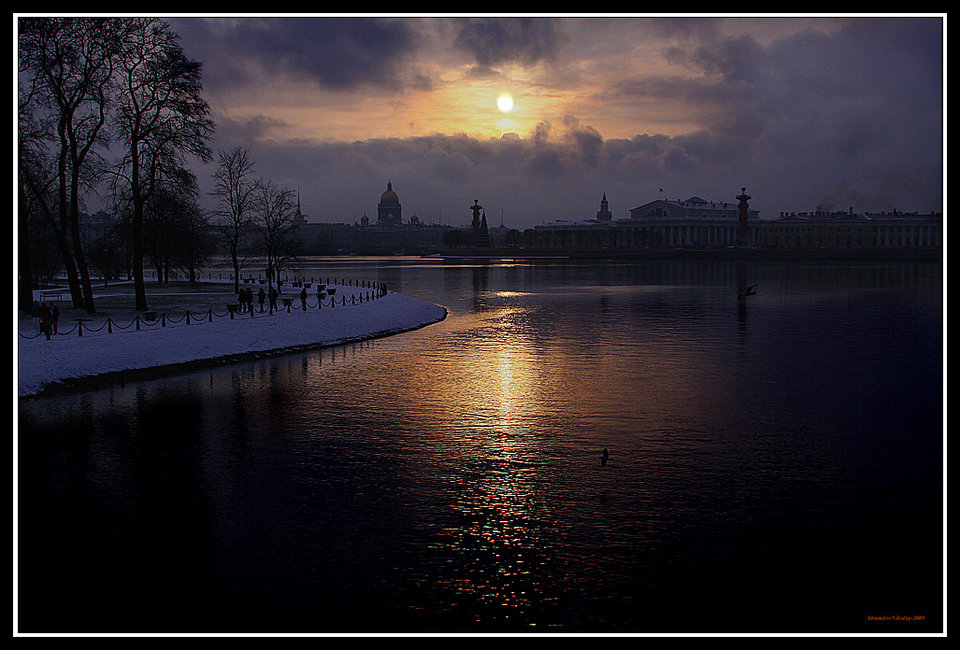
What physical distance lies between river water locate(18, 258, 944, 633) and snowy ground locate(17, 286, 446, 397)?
219 cm

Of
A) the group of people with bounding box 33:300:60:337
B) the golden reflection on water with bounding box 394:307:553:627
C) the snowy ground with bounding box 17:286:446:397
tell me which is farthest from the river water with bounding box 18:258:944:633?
the group of people with bounding box 33:300:60:337

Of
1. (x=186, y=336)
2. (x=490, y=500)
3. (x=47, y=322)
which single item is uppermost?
(x=47, y=322)

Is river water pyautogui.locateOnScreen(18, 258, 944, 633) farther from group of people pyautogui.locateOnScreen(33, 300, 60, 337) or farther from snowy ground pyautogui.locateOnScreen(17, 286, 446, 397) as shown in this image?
group of people pyautogui.locateOnScreen(33, 300, 60, 337)

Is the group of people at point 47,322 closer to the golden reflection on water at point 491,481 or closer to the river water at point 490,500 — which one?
the river water at point 490,500

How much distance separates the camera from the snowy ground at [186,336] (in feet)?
88.6

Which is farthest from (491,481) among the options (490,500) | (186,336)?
(186,336)

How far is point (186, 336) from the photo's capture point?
3359 centimetres

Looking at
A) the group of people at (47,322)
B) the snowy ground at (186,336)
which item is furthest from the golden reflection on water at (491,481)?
the group of people at (47,322)

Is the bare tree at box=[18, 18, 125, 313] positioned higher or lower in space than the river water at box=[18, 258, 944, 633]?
higher

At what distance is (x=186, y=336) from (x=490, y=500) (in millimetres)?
22927

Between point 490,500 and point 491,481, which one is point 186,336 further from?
point 490,500

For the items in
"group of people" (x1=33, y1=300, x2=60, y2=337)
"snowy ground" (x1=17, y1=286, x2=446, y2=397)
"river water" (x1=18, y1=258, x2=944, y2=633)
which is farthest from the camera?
"group of people" (x1=33, y1=300, x2=60, y2=337)

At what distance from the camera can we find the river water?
10.5 m

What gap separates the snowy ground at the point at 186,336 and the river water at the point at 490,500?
219 cm
